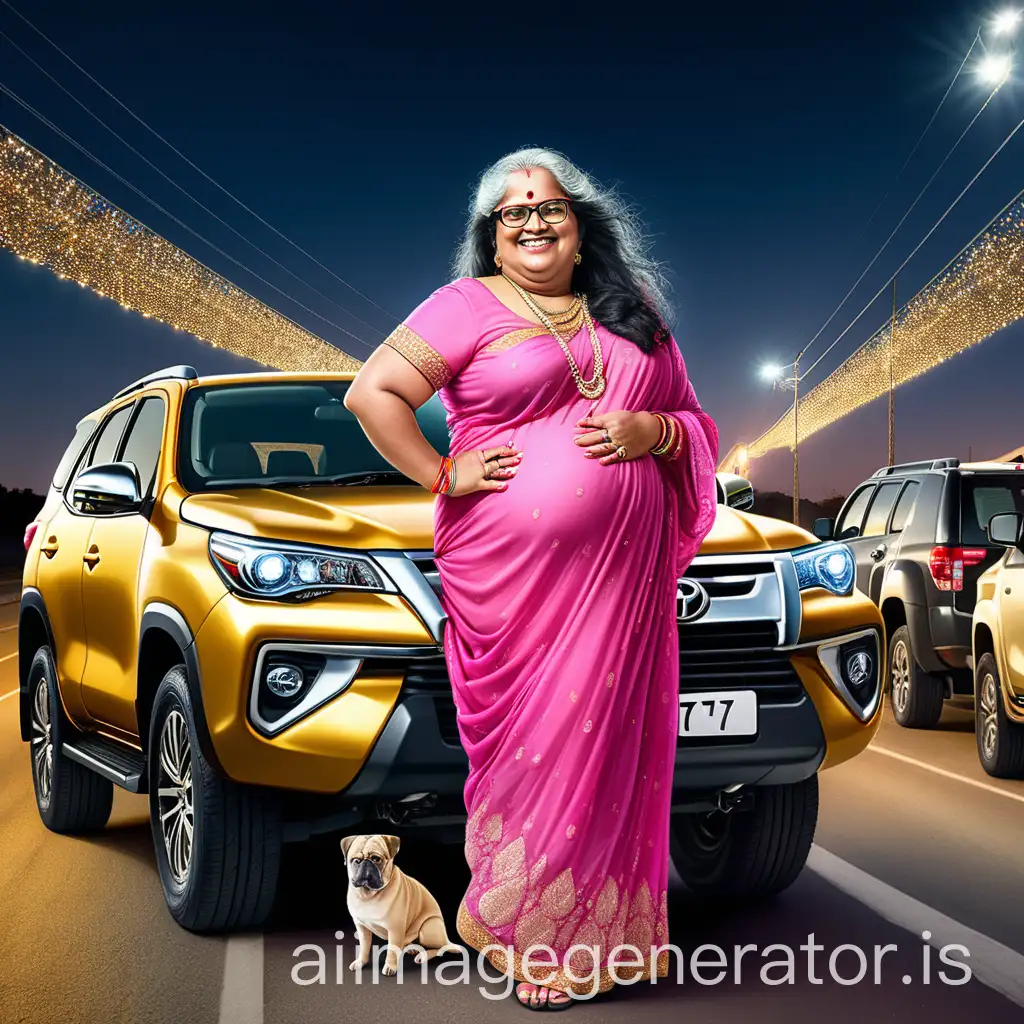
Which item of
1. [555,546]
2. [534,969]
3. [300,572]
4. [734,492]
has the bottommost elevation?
[534,969]

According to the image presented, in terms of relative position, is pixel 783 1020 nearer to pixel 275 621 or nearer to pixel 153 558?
pixel 275 621

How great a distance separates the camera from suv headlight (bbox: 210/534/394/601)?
4348 millimetres

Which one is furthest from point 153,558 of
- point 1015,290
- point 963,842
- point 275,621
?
point 1015,290

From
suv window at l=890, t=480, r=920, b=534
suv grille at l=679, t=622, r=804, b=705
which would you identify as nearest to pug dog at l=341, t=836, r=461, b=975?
suv grille at l=679, t=622, r=804, b=705

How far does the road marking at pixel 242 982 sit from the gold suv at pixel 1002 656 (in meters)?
4.88

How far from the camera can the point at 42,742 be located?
700 centimetres

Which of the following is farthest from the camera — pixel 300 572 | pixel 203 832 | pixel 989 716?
pixel 989 716

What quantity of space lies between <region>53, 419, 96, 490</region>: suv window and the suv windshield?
5.66 feet

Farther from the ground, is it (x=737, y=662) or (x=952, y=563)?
(x=952, y=563)

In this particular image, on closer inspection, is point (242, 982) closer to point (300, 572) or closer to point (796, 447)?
point (300, 572)

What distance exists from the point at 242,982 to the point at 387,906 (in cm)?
48

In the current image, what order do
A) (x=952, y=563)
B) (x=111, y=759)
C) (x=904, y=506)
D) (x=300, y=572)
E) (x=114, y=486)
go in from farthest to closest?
(x=904, y=506), (x=952, y=563), (x=111, y=759), (x=114, y=486), (x=300, y=572)

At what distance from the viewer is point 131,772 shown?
5.32 m

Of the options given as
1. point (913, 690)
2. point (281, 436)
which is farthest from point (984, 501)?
point (281, 436)
